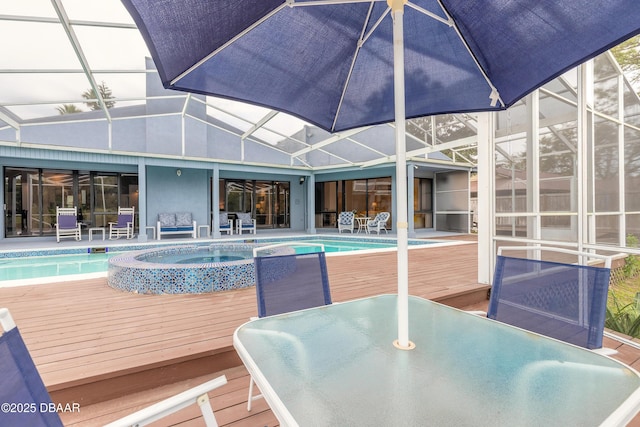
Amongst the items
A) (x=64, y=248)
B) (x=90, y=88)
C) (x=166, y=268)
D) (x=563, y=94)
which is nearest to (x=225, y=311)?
(x=166, y=268)

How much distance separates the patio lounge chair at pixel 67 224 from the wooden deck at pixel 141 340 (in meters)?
6.51

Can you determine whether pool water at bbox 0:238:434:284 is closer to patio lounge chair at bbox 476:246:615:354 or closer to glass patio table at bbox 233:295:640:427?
patio lounge chair at bbox 476:246:615:354

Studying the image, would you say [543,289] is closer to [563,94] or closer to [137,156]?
[563,94]

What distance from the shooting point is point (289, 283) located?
6.24ft

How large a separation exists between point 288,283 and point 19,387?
126cm

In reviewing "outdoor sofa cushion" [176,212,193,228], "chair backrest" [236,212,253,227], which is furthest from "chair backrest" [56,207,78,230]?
"chair backrest" [236,212,253,227]

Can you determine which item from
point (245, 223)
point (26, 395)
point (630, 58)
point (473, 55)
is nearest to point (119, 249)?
point (245, 223)

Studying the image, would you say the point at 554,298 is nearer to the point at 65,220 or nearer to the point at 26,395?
the point at 26,395

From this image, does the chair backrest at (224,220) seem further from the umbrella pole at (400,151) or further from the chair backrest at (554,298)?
the umbrella pole at (400,151)

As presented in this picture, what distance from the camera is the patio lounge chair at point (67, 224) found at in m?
8.96

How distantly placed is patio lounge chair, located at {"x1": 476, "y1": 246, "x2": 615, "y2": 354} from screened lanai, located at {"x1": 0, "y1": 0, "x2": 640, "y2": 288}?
1.79 metres

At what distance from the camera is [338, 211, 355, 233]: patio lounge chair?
41.2 feet

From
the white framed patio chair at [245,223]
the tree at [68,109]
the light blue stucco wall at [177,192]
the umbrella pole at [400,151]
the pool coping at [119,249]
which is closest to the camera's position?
the umbrella pole at [400,151]

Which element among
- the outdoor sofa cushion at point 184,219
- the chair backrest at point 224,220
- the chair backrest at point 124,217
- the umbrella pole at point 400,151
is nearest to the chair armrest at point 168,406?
the umbrella pole at point 400,151
